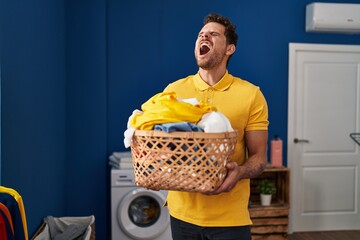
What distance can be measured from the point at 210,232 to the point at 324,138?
3.36 meters

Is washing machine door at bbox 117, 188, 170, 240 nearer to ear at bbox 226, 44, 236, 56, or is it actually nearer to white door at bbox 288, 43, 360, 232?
white door at bbox 288, 43, 360, 232

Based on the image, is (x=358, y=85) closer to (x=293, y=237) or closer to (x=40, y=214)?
(x=293, y=237)

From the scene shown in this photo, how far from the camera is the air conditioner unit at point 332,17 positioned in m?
4.26

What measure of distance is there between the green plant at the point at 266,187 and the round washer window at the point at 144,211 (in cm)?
97

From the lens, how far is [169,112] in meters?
1.35

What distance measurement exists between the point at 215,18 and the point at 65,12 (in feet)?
9.35

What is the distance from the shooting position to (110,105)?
13.9 ft

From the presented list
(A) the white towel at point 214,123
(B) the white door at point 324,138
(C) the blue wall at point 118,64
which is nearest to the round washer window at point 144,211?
(C) the blue wall at point 118,64

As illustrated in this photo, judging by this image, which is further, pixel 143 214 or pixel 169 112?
pixel 143 214

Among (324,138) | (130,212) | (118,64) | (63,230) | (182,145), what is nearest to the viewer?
(182,145)

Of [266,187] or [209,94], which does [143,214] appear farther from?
[209,94]

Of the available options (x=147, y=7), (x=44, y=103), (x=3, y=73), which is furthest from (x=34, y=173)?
(x=147, y=7)

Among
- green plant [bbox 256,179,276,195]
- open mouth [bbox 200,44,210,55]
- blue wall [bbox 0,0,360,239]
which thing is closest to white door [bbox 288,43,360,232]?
blue wall [bbox 0,0,360,239]

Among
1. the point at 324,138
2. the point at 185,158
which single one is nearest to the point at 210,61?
the point at 185,158
